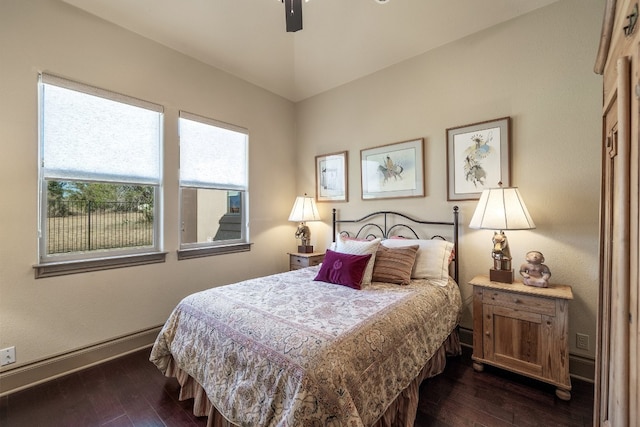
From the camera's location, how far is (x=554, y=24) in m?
2.19

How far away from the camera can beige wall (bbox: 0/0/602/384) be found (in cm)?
199

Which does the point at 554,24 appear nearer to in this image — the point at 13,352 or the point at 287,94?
the point at 287,94

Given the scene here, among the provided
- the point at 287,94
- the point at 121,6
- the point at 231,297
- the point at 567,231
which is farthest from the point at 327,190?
the point at 121,6

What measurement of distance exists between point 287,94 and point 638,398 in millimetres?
4120

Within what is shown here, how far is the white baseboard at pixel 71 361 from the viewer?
193cm

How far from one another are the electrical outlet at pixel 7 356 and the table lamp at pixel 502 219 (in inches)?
139

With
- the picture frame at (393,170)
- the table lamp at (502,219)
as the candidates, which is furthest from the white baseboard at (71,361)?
the table lamp at (502,219)

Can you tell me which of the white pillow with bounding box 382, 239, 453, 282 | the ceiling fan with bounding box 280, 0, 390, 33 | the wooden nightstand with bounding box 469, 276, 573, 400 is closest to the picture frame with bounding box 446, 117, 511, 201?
the white pillow with bounding box 382, 239, 453, 282

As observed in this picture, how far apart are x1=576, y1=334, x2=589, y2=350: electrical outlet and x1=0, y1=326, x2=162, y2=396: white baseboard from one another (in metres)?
3.62

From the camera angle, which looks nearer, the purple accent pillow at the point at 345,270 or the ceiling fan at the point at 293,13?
the ceiling fan at the point at 293,13

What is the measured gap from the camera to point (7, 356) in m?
1.90

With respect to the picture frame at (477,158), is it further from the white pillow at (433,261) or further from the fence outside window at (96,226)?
the fence outside window at (96,226)

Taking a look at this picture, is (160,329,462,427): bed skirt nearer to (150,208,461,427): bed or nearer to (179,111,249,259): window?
(150,208,461,427): bed

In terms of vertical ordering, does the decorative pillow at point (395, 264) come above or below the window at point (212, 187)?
below
